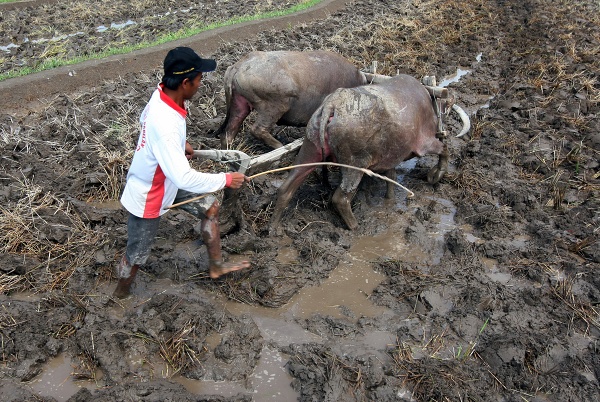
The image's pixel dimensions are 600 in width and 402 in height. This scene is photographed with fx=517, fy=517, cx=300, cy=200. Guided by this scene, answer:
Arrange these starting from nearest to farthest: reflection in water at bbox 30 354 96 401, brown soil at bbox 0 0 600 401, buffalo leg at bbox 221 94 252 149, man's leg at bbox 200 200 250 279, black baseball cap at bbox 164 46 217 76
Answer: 1. black baseball cap at bbox 164 46 217 76
2. reflection in water at bbox 30 354 96 401
3. brown soil at bbox 0 0 600 401
4. man's leg at bbox 200 200 250 279
5. buffalo leg at bbox 221 94 252 149

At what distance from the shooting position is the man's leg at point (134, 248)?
357 cm

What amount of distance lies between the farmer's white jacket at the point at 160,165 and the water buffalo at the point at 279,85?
239 centimetres

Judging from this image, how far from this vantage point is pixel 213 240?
12.2 feet

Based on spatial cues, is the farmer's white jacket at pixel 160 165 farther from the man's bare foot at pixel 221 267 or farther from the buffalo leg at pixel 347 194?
the buffalo leg at pixel 347 194

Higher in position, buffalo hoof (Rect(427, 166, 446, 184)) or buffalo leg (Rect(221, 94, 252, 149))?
buffalo leg (Rect(221, 94, 252, 149))

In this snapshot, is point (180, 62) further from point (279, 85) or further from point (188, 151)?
point (279, 85)

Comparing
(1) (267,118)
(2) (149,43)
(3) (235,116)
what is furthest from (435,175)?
(2) (149,43)

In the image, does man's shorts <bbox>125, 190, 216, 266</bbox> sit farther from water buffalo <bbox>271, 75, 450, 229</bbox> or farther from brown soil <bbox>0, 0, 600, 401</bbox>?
water buffalo <bbox>271, 75, 450, 229</bbox>

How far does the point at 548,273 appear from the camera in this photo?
4324 mm

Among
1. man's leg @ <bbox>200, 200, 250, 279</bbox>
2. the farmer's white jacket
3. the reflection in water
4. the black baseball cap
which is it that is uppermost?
the black baseball cap

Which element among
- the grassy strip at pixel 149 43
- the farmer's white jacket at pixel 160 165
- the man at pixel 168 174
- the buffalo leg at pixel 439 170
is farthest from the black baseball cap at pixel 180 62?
the grassy strip at pixel 149 43

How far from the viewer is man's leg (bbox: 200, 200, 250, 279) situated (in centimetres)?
371

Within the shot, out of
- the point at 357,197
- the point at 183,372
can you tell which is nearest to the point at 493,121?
the point at 357,197

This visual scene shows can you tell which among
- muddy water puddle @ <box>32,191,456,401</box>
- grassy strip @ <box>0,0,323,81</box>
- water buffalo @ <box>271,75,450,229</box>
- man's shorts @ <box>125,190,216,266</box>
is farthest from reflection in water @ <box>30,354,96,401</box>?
grassy strip @ <box>0,0,323,81</box>
